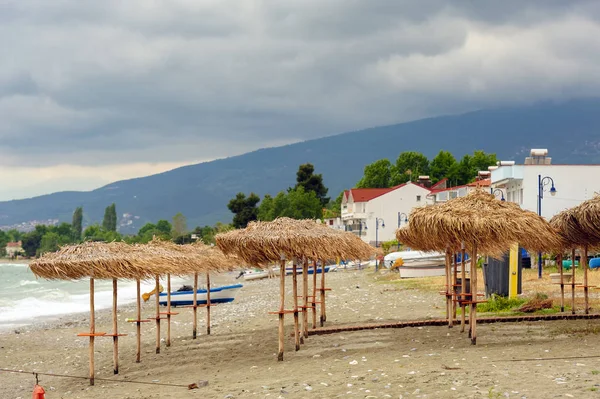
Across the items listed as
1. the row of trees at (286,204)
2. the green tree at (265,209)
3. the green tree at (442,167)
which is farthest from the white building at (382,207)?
the green tree at (442,167)

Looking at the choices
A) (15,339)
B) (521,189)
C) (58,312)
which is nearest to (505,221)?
(15,339)

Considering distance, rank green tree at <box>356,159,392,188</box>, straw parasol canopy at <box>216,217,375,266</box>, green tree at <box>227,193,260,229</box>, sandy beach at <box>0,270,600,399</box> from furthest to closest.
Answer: green tree at <box>356,159,392,188</box> → green tree at <box>227,193,260,229</box> → straw parasol canopy at <box>216,217,375,266</box> → sandy beach at <box>0,270,600,399</box>

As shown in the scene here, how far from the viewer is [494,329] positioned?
682 inches

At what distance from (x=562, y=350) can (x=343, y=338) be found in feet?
17.4

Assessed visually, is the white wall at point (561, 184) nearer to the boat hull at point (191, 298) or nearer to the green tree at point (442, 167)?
the boat hull at point (191, 298)

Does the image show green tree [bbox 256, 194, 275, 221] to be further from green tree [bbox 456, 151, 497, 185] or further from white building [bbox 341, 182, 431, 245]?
green tree [bbox 456, 151, 497, 185]

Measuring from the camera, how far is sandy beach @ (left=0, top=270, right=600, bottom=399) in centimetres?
1155

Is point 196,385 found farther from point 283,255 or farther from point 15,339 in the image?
point 15,339

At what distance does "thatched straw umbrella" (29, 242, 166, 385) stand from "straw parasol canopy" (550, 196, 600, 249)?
31.2 feet

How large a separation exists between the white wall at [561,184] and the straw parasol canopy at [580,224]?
3468cm

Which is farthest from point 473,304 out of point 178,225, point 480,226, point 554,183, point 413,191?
point 178,225

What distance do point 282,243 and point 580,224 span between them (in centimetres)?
670

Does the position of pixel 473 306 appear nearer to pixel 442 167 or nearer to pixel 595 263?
pixel 595 263

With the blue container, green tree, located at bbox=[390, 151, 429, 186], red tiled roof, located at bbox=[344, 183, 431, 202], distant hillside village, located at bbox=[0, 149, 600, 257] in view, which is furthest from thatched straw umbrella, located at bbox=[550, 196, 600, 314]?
green tree, located at bbox=[390, 151, 429, 186]
